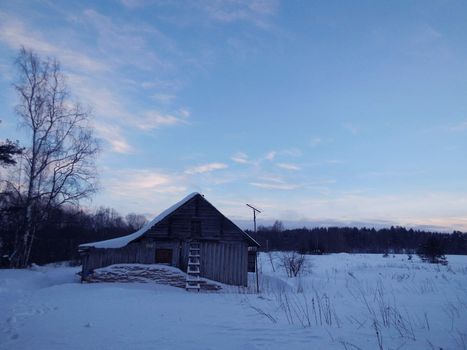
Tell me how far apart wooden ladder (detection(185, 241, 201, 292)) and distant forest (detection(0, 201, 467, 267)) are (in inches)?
453

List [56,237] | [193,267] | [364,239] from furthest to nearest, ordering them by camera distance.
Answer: [364,239]
[56,237]
[193,267]

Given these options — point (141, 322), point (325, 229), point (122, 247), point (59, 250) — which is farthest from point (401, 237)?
point (141, 322)

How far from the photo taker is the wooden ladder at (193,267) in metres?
17.5

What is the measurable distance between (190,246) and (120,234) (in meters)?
35.3

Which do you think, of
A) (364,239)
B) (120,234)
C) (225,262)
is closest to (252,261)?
(225,262)

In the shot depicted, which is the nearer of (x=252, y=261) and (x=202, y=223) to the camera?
(x=202, y=223)

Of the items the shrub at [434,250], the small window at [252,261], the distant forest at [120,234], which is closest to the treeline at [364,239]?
the distant forest at [120,234]

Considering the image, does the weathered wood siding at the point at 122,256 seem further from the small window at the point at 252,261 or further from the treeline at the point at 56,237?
the treeline at the point at 56,237

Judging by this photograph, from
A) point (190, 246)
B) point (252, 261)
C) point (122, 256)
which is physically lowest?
point (252, 261)

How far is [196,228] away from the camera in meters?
19.4

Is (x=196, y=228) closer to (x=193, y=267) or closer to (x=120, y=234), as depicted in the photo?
(x=193, y=267)

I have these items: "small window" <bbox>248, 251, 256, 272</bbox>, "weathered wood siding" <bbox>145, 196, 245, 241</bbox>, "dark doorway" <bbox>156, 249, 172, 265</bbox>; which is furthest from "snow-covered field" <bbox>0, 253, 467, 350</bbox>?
"small window" <bbox>248, 251, 256, 272</bbox>

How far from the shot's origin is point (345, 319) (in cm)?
732

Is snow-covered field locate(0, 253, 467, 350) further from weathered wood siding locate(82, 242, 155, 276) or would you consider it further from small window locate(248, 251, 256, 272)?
small window locate(248, 251, 256, 272)
